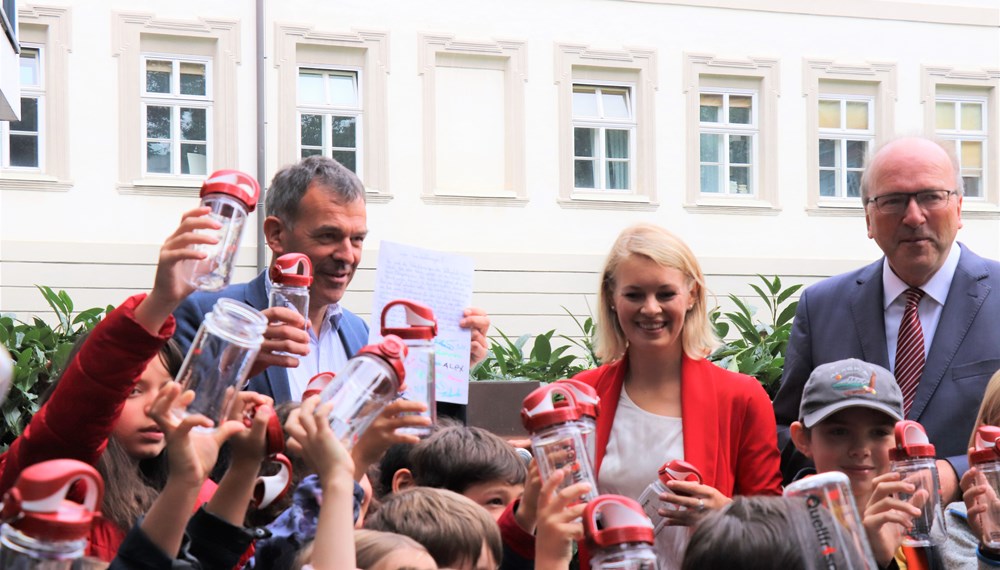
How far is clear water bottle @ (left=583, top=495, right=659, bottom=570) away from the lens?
79.0 inches

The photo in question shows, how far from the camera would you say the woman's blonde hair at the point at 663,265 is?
3398 millimetres

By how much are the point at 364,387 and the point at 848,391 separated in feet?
4.39

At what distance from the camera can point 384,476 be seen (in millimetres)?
3449

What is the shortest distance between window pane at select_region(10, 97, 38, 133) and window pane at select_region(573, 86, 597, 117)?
7.94 meters

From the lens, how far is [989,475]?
8.59 feet

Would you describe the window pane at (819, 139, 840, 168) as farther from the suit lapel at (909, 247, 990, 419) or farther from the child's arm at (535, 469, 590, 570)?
the child's arm at (535, 469, 590, 570)

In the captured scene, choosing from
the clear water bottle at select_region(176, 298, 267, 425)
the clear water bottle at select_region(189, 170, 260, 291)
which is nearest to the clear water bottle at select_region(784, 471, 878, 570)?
the clear water bottle at select_region(176, 298, 267, 425)

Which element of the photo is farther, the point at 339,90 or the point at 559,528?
the point at 339,90

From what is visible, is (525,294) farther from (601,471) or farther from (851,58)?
(601,471)

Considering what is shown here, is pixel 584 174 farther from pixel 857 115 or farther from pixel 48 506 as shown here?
pixel 48 506

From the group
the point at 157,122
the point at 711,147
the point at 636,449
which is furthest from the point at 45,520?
the point at 711,147

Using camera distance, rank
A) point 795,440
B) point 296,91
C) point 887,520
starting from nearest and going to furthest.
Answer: point 887,520
point 795,440
point 296,91

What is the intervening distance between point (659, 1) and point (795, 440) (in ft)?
59.1

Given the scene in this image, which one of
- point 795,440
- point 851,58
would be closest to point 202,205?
point 795,440
